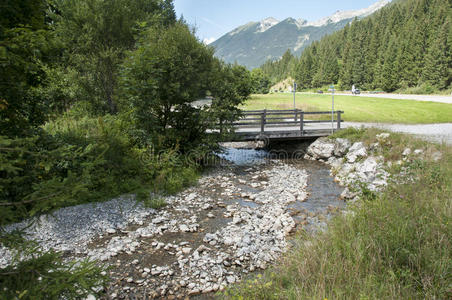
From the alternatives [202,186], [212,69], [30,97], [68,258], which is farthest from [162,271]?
[212,69]

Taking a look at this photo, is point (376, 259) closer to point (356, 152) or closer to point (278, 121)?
point (356, 152)

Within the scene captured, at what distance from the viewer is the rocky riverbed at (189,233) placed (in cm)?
524

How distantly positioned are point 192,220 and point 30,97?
4973 millimetres

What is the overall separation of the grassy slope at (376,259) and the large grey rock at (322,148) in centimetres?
937

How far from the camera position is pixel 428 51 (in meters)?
46.3

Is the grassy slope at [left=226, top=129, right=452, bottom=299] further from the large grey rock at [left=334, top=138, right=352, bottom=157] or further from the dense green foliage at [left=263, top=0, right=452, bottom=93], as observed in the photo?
the dense green foliage at [left=263, top=0, right=452, bottom=93]

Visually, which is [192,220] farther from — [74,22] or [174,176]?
[74,22]

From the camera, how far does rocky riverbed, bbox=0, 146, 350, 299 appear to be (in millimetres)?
5238

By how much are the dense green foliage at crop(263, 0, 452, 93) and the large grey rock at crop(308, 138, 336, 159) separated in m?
38.3

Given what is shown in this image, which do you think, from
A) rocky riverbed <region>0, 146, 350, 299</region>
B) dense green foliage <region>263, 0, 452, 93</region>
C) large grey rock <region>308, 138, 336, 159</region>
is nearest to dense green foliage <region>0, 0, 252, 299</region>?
rocky riverbed <region>0, 146, 350, 299</region>

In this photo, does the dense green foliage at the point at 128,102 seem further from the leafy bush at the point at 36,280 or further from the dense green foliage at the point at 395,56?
the dense green foliage at the point at 395,56

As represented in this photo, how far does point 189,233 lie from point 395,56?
62474mm

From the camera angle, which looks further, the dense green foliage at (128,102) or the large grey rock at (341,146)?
the large grey rock at (341,146)

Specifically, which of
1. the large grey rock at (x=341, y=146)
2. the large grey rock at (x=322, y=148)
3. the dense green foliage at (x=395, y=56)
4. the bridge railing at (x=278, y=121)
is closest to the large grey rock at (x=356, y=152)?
the large grey rock at (x=341, y=146)
